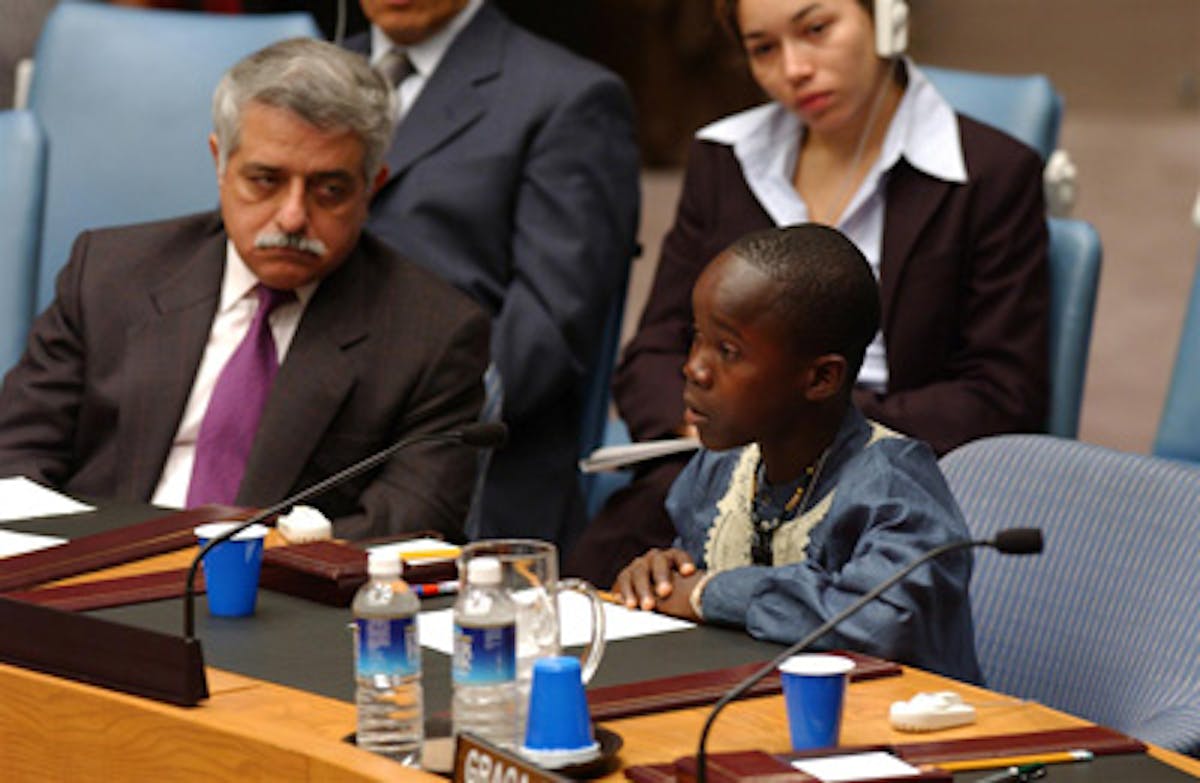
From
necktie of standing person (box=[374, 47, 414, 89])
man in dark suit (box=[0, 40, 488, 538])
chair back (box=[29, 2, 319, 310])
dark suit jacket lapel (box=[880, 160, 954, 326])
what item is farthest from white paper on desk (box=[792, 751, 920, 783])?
chair back (box=[29, 2, 319, 310])

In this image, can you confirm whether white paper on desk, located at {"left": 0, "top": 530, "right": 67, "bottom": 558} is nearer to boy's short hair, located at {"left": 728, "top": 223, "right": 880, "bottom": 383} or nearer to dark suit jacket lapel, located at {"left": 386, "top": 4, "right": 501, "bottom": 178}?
boy's short hair, located at {"left": 728, "top": 223, "right": 880, "bottom": 383}

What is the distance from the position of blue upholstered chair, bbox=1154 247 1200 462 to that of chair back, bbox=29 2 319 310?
163 cm

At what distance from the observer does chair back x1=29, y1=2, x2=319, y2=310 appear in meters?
3.73

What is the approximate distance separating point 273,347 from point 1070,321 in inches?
49.5

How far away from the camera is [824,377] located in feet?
6.81

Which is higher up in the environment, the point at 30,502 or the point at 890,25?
the point at 890,25

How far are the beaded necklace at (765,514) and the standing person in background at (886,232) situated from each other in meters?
0.92

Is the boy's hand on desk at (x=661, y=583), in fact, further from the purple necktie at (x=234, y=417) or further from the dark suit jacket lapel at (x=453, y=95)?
the dark suit jacket lapel at (x=453, y=95)

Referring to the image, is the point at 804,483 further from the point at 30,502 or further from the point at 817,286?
the point at 30,502

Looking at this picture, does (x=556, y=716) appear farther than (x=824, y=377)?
No

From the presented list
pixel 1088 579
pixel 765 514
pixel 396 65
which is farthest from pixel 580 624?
pixel 396 65

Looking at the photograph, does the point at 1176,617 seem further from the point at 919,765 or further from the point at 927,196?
the point at 927,196

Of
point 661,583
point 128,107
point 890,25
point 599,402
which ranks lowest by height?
point 599,402

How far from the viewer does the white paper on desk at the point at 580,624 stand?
1934mm
